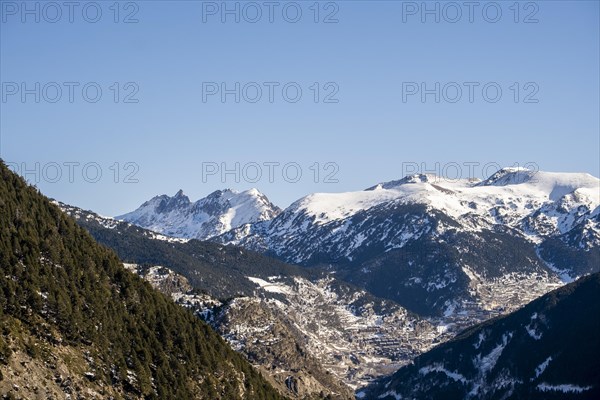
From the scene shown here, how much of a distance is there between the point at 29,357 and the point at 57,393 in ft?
30.1

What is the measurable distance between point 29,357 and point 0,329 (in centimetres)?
804

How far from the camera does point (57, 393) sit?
200 metres

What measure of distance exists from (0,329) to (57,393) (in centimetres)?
1714

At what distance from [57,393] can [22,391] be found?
9.25m

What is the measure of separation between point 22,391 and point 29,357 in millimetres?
9627

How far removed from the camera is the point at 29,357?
7869 inches

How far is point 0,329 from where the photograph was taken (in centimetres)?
19900

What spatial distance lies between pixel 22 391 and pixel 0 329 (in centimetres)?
1460

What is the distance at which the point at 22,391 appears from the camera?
19188 centimetres

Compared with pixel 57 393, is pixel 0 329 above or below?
above
